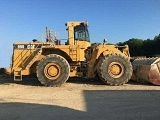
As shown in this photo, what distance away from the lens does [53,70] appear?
661 inches

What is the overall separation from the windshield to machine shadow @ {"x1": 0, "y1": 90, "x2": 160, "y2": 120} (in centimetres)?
601

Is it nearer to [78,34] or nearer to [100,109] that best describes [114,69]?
[78,34]

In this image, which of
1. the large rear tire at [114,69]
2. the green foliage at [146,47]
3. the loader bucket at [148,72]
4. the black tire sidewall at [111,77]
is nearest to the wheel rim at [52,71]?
the large rear tire at [114,69]

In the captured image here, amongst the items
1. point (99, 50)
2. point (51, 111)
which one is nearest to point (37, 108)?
point (51, 111)

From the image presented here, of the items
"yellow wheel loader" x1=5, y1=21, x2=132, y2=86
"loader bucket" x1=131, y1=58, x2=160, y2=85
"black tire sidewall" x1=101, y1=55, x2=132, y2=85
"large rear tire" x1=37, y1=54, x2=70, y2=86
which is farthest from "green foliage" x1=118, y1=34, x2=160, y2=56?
"large rear tire" x1=37, y1=54, x2=70, y2=86

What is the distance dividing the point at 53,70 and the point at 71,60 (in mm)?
1199

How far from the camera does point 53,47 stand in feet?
56.4

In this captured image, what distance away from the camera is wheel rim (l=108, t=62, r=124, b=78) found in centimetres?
1652

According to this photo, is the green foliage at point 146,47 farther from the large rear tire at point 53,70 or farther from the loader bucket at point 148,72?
the large rear tire at point 53,70

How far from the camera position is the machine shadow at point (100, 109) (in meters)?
8.96

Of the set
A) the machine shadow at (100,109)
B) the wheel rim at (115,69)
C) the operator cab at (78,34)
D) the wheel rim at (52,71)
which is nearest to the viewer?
the machine shadow at (100,109)

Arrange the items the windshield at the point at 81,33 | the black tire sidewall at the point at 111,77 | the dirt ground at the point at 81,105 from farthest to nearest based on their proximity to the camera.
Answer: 1. the windshield at the point at 81,33
2. the black tire sidewall at the point at 111,77
3. the dirt ground at the point at 81,105

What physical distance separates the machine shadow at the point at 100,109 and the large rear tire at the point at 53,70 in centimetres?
403

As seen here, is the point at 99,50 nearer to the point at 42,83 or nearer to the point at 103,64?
the point at 103,64
